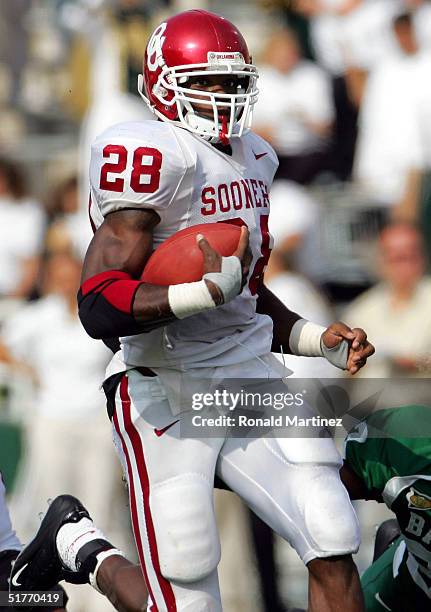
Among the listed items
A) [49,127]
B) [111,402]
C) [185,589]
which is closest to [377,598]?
[185,589]

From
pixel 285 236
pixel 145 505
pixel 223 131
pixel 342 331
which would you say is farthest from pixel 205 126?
pixel 285 236

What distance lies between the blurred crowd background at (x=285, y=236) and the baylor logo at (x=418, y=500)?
1.64 meters

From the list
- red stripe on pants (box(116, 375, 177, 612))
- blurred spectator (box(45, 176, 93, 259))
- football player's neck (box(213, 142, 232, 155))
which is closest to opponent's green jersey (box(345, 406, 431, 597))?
red stripe on pants (box(116, 375, 177, 612))

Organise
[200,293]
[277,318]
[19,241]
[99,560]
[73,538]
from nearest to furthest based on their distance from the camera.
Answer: [200,293], [277,318], [99,560], [73,538], [19,241]

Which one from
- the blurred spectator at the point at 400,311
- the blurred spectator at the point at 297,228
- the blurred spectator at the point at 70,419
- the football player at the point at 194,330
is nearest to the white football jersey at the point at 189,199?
the football player at the point at 194,330

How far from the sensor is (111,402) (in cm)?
356

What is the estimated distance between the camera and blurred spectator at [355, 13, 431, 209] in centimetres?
580

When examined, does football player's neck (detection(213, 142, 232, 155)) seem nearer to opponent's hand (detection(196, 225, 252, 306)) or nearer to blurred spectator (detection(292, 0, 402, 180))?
opponent's hand (detection(196, 225, 252, 306))

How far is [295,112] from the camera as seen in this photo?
616 centimetres

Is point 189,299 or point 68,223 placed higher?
point 68,223

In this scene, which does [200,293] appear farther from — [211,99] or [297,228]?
[297,228]

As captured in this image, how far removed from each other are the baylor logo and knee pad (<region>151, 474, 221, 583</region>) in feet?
1.81

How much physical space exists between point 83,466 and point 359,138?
1.94m

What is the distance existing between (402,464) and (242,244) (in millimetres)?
764
